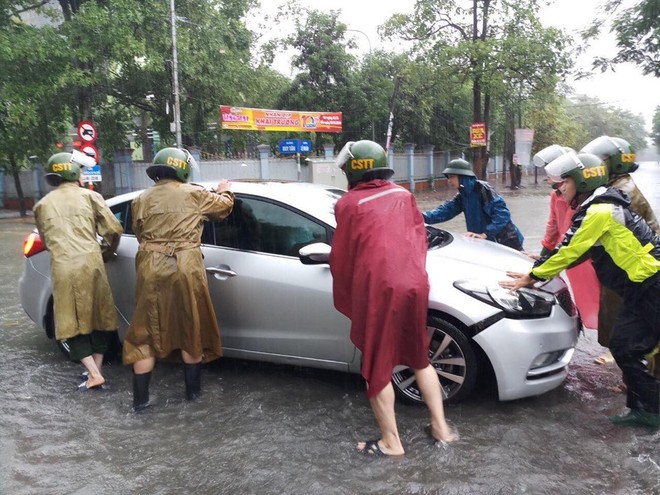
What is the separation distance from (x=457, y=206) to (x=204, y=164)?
1787 cm

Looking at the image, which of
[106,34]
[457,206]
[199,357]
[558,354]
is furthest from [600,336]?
[106,34]

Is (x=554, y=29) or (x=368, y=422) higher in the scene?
(x=554, y=29)

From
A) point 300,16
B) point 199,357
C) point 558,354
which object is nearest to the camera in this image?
point 558,354

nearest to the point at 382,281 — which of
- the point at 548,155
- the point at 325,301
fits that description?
the point at 325,301

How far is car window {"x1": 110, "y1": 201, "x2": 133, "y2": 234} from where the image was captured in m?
4.62

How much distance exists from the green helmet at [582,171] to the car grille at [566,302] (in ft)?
2.29

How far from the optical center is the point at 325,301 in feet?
12.3

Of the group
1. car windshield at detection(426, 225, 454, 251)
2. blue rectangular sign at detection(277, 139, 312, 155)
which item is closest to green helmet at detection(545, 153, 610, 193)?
car windshield at detection(426, 225, 454, 251)

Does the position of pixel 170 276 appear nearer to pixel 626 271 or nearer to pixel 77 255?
pixel 77 255

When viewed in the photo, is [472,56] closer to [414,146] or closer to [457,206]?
[414,146]

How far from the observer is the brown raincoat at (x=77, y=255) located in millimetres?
4016

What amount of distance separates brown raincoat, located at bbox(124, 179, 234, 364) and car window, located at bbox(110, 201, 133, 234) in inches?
34.5

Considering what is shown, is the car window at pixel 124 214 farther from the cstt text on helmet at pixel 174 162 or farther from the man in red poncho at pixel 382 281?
the man in red poncho at pixel 382 281

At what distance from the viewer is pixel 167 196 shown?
147 inches
